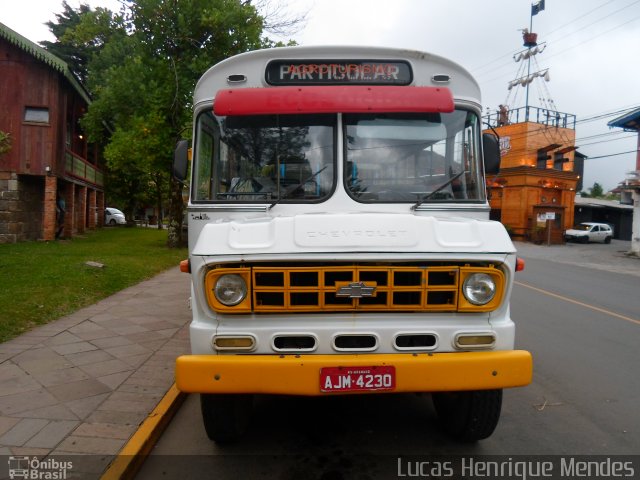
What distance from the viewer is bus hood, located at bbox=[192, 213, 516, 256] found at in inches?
118

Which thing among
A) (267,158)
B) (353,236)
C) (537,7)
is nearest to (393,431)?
(353,236)

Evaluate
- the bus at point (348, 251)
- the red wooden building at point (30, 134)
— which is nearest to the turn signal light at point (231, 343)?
the bus at point (348, 251)

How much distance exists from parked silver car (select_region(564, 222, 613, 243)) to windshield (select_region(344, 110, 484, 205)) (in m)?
38.3

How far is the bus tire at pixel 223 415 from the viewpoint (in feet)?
11.2

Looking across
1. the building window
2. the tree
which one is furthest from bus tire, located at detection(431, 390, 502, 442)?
the building window

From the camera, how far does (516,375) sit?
2994 mm

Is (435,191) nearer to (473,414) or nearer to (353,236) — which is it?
(353,236)

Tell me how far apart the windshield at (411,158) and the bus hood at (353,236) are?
679 mm

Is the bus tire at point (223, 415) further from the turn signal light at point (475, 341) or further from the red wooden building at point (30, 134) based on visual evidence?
the red wooden building at point (30, 134)

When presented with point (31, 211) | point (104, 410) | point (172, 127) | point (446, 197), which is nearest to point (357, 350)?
point (446, 197)

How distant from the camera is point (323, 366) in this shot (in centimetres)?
290

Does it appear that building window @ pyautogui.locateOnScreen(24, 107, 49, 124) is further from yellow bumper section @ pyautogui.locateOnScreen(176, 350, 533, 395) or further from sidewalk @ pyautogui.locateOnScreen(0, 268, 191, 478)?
yellow bumper section @ pyautogui.locateOnScreen(176, 350, 533, 395)

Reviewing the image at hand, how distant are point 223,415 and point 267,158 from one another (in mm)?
1974

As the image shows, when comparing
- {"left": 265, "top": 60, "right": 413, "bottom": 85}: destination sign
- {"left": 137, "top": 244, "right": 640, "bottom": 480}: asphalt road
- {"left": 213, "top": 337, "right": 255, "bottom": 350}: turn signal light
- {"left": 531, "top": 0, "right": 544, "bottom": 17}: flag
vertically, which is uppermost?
{"left": 531, "top": 0, "right": 544, "bottom": 17}: flag
